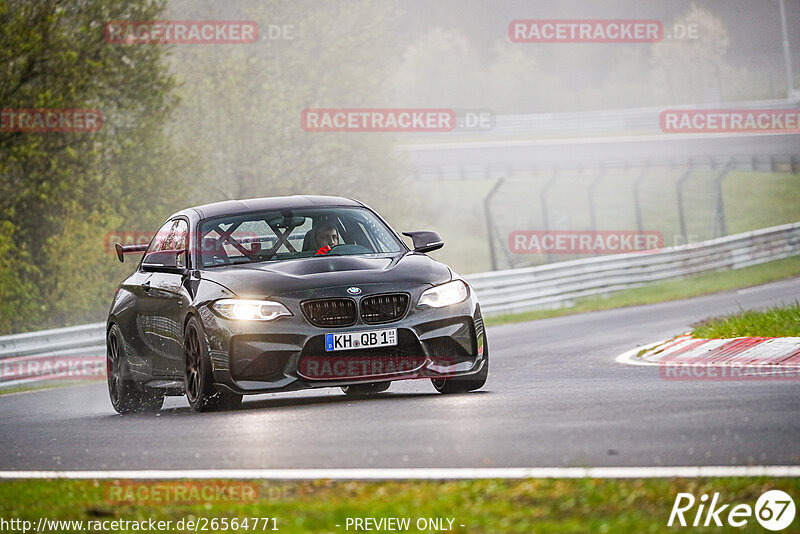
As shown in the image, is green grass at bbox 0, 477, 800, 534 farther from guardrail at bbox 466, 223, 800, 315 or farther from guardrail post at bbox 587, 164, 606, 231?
guardrail post at bbox 587, 164, 606, 231

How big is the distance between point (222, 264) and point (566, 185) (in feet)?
204

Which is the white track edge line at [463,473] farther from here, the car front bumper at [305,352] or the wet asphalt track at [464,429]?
the car front bumper at [305,352]

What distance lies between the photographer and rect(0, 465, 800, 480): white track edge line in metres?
5.96

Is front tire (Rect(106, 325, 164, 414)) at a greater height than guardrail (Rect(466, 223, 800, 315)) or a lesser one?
greater

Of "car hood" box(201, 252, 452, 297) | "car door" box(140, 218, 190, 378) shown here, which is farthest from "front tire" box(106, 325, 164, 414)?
"car hood" box(201, 252, 452, 297)

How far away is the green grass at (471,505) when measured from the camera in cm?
517

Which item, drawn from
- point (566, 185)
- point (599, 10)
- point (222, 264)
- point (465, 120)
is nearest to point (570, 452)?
point (222, 264)

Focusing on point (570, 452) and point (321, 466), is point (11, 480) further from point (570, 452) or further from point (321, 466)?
point (570, 452)

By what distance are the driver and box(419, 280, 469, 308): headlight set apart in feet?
3.81

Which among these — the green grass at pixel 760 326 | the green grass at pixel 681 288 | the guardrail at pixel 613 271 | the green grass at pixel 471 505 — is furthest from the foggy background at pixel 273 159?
the green grass at pixel 471 505

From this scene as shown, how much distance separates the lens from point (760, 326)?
1383 cm

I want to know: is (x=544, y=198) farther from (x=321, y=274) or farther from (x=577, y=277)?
(x=321, y=274)

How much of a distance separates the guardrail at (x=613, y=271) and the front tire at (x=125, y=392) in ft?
44.0

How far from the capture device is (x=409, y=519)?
539cm
